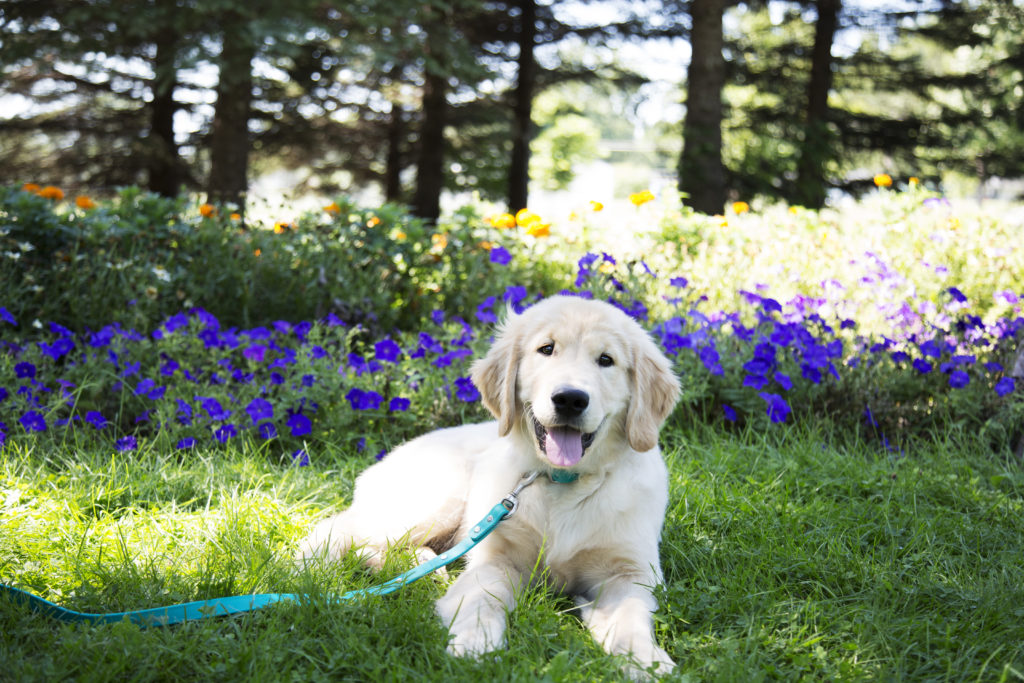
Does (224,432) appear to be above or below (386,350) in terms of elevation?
below

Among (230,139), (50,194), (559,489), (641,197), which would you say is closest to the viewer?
(559,489)

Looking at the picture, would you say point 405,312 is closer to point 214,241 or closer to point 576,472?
point 214,241

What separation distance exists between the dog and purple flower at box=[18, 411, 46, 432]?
1.57m

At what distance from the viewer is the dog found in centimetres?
242

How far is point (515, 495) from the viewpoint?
2.55 metres

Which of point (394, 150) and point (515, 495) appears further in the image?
point (394, 150)

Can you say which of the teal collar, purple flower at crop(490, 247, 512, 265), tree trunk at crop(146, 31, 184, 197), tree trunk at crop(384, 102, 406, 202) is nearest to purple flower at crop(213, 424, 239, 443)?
the teal collar

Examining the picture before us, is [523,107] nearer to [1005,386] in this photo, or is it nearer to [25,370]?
[1005,386]

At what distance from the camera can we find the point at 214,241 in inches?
221

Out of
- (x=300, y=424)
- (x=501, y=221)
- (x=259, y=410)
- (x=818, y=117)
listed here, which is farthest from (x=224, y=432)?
(x=818, y=117)

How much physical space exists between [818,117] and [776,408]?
37.1 ft

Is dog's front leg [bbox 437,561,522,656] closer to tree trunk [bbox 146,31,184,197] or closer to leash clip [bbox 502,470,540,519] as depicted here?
leash clip [bbox 502,470,540,519]

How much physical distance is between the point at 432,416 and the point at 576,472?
5.19 feet

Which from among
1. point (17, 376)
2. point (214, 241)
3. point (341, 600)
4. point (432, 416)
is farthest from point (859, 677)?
point (214, 241)
